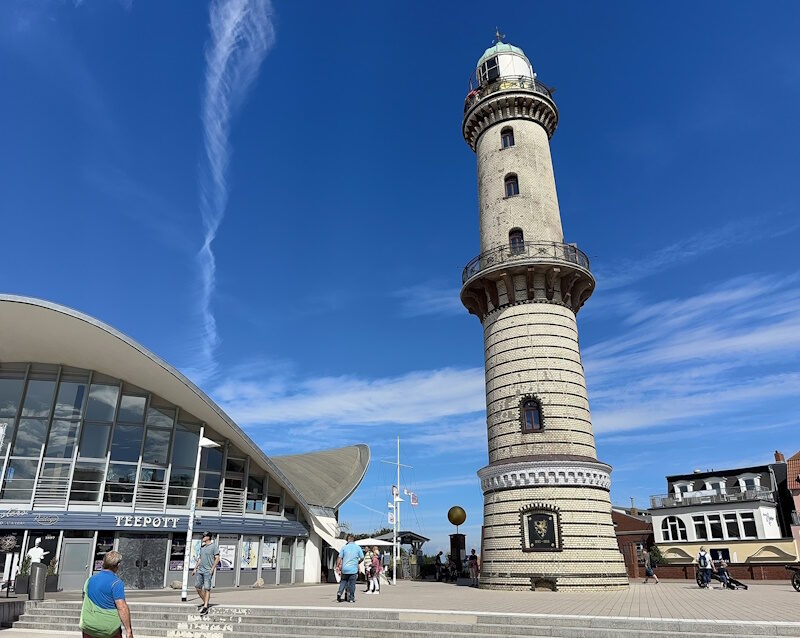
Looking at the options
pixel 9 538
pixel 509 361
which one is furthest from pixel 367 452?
pixel 9 538

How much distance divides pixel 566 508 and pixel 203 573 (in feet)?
44.0

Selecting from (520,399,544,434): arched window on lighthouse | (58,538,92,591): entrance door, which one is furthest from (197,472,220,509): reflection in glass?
(520,399,544,434): arched window on lighthouse

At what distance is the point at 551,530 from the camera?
2119 centimetres

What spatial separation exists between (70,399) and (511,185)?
72.4ft

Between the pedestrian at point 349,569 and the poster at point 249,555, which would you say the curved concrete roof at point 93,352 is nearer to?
the poster at point 249,555

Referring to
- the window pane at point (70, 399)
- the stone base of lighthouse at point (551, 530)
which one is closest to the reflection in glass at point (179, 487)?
the window pane at point (70, 399)

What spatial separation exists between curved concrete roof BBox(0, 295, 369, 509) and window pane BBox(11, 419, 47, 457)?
8.91 ft

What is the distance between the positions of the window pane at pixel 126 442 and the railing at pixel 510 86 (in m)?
22.6

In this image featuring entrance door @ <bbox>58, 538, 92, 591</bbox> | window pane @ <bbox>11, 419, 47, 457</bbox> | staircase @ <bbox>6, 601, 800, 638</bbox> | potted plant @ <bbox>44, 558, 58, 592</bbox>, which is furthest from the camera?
window pane @ <bbox>11, 419, 47, 457</bbox>

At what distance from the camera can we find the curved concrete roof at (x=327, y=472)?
3322 centimetres

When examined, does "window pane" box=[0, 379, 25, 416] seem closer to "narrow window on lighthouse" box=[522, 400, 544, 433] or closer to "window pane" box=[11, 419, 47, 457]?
"window pane" box=[11, 419, 47, 457]

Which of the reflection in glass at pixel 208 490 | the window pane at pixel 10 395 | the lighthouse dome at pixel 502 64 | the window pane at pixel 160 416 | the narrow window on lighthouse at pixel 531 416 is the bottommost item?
the reflection in glass at pixel 208 490

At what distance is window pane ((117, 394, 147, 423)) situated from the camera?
24.8 m

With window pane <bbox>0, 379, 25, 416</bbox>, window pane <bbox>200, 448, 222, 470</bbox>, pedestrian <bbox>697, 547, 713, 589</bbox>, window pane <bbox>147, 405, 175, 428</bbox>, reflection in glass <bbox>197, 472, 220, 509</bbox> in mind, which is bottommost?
pedestrian <bbox>697, 547, 713, 589</bbox>
